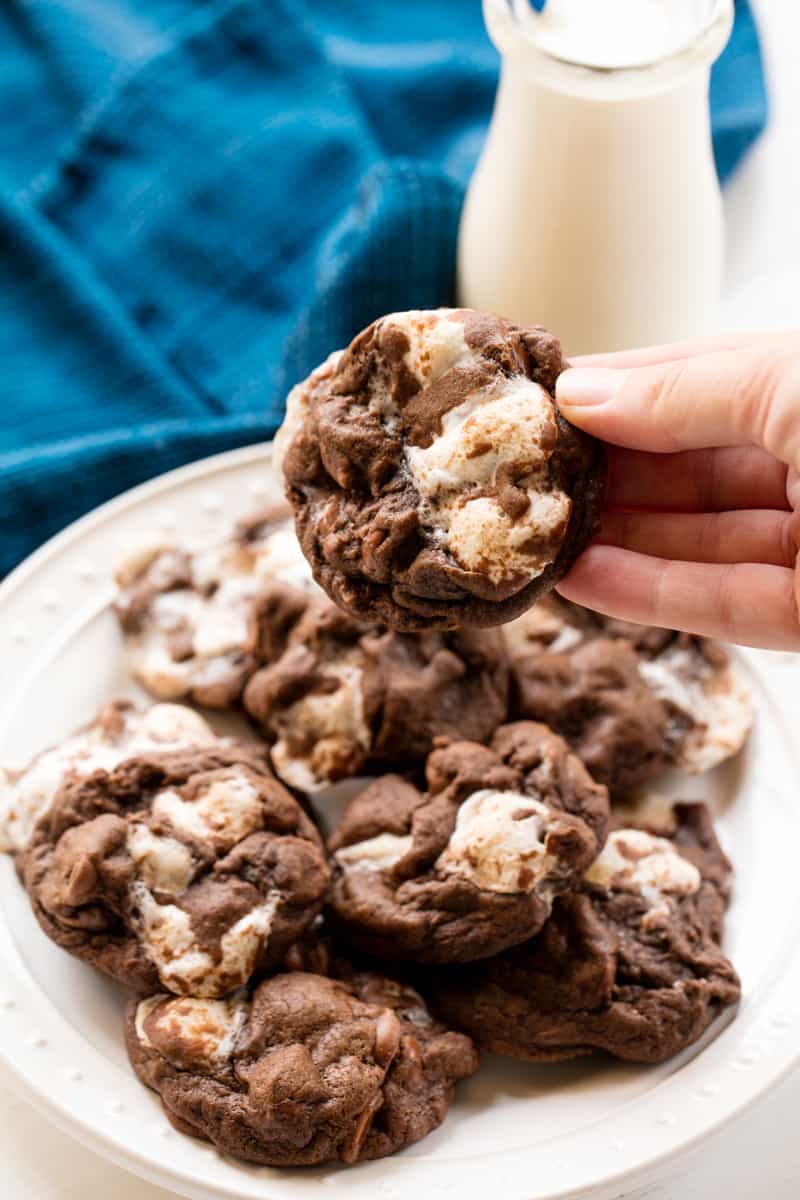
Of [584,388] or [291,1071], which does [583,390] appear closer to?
[584,388]

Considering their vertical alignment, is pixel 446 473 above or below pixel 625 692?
above

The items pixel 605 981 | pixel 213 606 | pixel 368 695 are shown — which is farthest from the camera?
pixel 213 606

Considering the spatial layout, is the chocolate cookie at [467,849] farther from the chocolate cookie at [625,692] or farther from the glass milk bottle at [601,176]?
the glass milk bottle at [601,176]

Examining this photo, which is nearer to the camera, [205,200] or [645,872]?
[645,872]

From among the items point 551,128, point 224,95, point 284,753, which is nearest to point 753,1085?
point 284,753

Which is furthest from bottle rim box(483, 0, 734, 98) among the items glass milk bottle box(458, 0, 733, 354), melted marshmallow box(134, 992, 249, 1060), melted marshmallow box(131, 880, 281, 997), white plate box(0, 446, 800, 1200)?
melted marshmallow box(134, 992, 249, 1060)

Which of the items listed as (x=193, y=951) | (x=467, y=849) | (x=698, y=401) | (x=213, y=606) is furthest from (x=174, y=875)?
(x=698, y=401)

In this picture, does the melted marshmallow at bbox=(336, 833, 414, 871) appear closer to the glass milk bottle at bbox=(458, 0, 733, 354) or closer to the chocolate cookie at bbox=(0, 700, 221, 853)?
the chocolate cookie at bbox=(0, 700, 221, 853)
